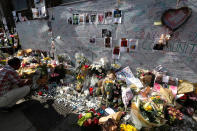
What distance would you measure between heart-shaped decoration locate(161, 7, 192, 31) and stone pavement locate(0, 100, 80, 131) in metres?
3.17

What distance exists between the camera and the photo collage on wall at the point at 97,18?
3.18 metres

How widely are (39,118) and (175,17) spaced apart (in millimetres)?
4020

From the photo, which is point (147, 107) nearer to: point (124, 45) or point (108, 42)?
point (124, 45)

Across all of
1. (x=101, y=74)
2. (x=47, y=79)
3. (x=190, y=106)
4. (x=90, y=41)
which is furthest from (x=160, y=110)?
(x=47, y=79)

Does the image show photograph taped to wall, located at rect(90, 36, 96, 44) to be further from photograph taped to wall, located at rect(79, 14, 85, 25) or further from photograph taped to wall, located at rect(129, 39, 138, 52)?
photograph taped to wall, located at rect(129, 39, 138, 52)

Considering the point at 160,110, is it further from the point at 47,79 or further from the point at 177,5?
the point at 47,79

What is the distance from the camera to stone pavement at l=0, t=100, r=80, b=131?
234cm

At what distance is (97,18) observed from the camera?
351 centimetres

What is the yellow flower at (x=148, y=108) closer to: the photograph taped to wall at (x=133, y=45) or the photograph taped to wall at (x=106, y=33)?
the photograph taped to wall at (x=133, y=45)

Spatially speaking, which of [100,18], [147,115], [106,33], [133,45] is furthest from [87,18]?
[147,115]

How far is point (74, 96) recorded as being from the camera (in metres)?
3.22

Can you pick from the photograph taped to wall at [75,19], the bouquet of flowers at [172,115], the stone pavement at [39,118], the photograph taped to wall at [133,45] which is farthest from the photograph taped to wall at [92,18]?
the bouquet of flowers at [172,115]

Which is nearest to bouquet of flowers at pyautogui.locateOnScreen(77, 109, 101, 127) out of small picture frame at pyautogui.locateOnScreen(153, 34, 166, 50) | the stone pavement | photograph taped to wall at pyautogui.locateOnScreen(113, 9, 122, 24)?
the stone pavement

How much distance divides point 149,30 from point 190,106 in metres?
2.09
